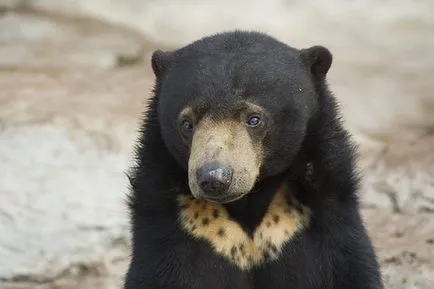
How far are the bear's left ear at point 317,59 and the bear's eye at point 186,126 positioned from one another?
2.02 feet

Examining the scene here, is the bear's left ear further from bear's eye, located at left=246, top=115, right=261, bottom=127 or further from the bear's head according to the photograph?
bear's eye, located at left=246, top=115, right=261, bottom=127

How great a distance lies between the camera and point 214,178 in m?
5.14

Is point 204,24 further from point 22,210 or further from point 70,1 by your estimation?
point 22,210

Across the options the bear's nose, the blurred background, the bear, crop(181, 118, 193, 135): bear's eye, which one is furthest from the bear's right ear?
the blurred background

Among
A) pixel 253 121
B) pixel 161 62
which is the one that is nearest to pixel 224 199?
pixel 253 121

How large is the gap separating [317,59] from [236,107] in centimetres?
52

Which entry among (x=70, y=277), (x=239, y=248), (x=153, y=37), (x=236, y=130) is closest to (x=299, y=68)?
(x=236, y=130)

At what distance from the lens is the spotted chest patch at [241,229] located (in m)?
5.66

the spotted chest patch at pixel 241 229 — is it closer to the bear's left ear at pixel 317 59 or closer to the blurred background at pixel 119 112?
the bear's left ear at pixel 317 59

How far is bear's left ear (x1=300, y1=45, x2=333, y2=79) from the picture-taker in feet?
18.5

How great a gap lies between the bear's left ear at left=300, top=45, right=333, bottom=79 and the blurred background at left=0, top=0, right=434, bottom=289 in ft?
6.02

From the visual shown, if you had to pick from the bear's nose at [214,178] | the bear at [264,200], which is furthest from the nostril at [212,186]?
the bear at [264,200]

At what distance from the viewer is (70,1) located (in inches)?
443

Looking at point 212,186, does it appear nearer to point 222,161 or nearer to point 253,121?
point 222,161
